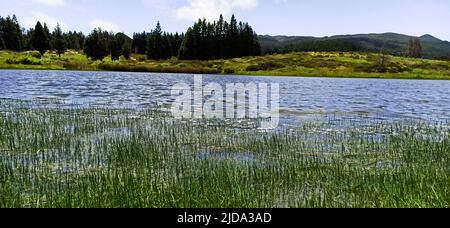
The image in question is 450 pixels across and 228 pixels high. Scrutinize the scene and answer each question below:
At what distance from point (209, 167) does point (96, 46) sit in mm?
143037

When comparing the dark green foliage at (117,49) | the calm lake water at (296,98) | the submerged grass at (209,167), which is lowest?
the calm lake water at (296,98)

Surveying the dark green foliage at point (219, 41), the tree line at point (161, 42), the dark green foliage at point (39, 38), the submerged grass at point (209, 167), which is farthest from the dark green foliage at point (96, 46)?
the submerged grass at point (209, 167)

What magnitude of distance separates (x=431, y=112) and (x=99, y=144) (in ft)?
103

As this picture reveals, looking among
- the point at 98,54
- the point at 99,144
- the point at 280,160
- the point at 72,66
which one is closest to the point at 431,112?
the point at 280,160

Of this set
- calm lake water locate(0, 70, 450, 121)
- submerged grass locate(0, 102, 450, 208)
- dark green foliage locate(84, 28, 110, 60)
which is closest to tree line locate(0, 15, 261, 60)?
dark green foliage locate(84, 28, 110, 60)

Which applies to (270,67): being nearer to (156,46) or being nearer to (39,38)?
(156,46)

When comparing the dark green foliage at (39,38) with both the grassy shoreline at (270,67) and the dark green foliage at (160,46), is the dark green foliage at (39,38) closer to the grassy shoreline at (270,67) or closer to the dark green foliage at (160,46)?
the grassy shoreline at (270,67)

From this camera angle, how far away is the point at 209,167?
48.2ft

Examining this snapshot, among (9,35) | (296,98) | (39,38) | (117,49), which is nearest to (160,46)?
(117,49)

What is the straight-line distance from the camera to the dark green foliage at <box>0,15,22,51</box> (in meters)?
150

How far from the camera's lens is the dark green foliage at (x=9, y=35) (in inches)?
5887
